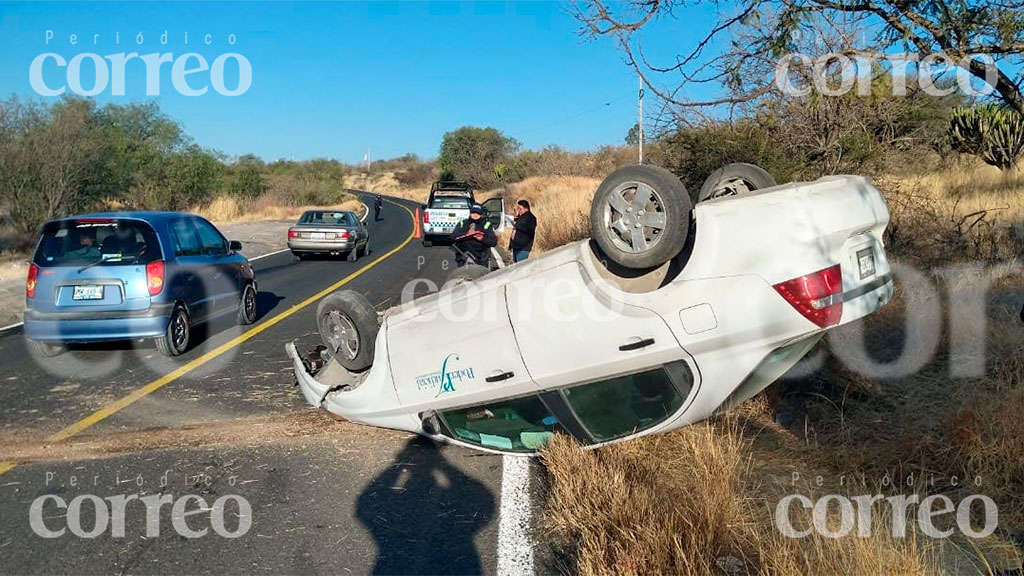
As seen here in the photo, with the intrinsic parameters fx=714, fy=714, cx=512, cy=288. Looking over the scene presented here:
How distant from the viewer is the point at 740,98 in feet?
22.3

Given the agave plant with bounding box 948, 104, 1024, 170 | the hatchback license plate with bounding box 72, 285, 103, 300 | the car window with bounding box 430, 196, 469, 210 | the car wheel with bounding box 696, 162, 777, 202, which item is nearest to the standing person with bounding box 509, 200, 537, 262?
the hatchback license plate with bounding box 72, 285, 103, 300

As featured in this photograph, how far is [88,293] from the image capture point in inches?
302

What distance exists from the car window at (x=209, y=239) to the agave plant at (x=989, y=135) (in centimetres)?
1487

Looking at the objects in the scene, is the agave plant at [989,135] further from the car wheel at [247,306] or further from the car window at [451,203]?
the car wheel at [247,306]

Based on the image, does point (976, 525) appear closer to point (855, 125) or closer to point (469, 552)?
point (469, 552)

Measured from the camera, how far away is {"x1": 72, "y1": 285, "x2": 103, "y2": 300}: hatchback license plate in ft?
25.2

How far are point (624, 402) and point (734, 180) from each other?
173 centimetres

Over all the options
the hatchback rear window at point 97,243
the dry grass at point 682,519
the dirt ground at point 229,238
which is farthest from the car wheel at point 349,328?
the dirt ground at point 229,238

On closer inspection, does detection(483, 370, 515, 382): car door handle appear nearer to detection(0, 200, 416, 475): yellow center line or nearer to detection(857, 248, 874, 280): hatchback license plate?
detection(857, 248, 874, 280): hatchback license plate

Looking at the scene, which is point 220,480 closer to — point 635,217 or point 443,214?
point 635,217

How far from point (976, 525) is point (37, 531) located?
16.0ft

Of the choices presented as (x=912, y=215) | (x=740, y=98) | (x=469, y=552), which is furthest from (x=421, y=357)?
(x=912, y=215)

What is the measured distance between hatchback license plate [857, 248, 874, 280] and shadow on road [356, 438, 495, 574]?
7.77 feet

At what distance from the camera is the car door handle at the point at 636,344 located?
369cm
